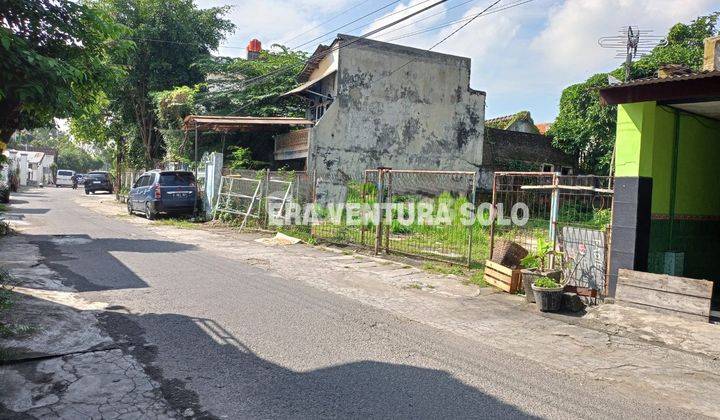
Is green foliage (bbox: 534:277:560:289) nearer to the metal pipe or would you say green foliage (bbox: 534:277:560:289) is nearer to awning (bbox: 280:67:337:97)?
the metal pipe

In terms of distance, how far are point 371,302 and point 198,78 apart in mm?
25162

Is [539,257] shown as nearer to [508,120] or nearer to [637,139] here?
[637,139]

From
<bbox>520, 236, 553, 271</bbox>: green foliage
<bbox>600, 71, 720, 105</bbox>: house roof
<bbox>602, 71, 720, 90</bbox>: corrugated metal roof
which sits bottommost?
<bbox>520, 236, 553, 271</bbox>: green foliage

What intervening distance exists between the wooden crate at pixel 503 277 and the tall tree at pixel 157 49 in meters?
22.8

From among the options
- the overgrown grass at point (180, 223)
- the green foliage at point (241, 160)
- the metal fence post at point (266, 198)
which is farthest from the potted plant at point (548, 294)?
the green foliage at point (241, 160)

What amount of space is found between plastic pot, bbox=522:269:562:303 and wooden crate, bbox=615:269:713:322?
35.7 inches

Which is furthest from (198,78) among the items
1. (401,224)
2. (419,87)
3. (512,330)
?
(512,330)

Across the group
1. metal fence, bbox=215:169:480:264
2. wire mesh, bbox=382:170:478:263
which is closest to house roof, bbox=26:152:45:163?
metal fence, bbox=215:169:480:264

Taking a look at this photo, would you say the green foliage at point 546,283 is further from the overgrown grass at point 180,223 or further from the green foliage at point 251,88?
the green foliage at point 251,88

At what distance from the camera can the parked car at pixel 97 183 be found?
38250 mm

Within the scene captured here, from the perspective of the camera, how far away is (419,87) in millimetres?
22938

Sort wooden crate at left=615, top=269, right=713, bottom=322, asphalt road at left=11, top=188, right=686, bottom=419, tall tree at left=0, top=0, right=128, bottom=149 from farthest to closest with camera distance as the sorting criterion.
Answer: wooden crate at left=615, top=269, right=713, bottom=322 < tall tree at left=0, top=0, right=128, bottom=149 < asphalt road at left=11, top=188, right=686, bottom=419

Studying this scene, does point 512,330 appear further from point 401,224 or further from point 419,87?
point 419,87

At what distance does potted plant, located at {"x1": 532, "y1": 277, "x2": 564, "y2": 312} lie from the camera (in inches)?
283
